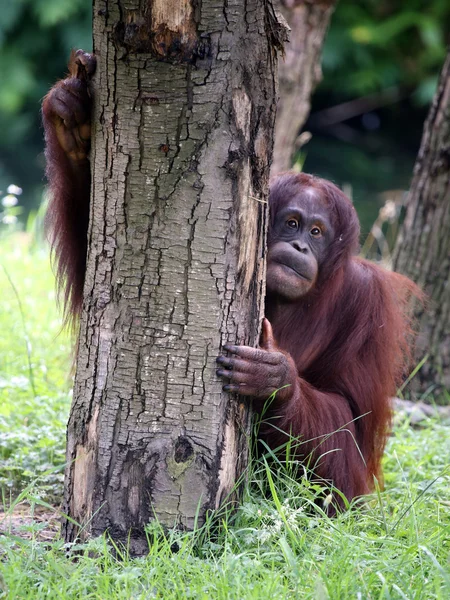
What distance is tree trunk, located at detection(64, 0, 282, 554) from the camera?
234 centimetres

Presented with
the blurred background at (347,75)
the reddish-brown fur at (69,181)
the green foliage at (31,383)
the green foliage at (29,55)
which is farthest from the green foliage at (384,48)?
the reddish-brown fur at (69,181)

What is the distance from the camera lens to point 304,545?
7.75ft

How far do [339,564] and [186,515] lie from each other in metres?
0.50

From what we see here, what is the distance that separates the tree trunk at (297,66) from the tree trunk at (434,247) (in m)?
1.22

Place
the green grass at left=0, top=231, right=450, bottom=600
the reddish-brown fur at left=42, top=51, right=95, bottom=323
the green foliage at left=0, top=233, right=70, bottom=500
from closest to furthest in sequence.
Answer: the green grass at left=0, top=231, right=450, bottom=600 → the reddish-brown fur at left=42, top=51, right=95, bottom=323 → the green foliage at left=0, top=233, right=70, bottom=500

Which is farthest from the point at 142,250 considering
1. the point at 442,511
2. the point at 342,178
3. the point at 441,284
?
the point at 342,178

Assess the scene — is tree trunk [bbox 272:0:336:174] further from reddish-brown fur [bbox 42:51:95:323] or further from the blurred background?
the blurred background

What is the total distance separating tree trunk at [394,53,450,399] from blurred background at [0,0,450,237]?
10009 mm

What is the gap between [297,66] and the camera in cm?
575

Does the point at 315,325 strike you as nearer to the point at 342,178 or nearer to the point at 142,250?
the point at 142,250

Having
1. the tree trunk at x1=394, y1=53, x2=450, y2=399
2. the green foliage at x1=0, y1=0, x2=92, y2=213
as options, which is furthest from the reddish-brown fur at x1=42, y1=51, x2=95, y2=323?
the green foliage at x1=0, y1=0, x2=92, y2=213

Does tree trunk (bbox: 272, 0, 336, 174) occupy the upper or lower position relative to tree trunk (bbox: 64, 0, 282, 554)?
upper

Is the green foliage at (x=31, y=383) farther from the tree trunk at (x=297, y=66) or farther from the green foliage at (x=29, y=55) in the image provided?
the green foliage at (x=29, y=55)

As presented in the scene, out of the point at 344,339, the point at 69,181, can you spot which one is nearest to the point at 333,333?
the point at 344,339
